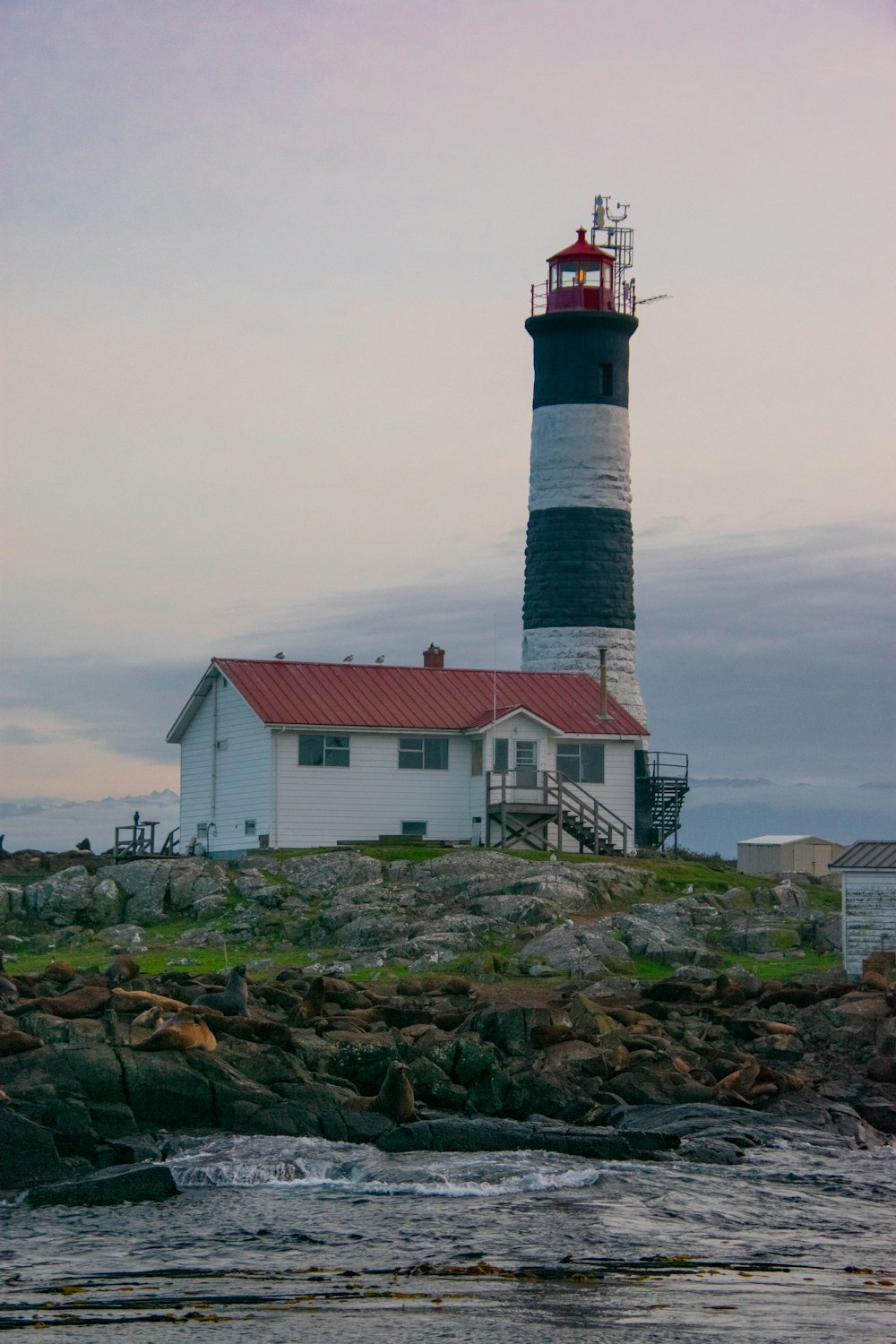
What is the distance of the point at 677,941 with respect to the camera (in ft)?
103

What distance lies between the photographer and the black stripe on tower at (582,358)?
150 ft

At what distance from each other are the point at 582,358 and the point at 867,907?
69.3 ft

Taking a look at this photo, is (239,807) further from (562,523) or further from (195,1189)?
(195,1189)

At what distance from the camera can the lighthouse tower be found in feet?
149

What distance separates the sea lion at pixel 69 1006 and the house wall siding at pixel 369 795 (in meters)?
17.3

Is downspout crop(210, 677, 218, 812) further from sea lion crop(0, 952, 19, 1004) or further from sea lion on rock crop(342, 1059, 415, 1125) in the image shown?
sea lion on rock crop(342, 1059, 415, 1125)

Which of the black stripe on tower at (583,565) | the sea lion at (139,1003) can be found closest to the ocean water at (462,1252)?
the sea lion at (139,1003)

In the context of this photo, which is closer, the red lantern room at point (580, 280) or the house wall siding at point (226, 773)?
the house wall siding at point (226, 773)

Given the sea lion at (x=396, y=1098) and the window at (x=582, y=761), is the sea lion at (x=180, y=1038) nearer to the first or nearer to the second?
the sea lion at (x=396, y=1098)

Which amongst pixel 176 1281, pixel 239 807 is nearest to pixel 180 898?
pixel 239 807


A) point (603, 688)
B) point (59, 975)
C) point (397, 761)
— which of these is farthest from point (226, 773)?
point (59, 975)

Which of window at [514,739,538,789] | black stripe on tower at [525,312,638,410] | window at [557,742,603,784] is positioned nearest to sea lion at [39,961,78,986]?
window at [514,739,538,789]

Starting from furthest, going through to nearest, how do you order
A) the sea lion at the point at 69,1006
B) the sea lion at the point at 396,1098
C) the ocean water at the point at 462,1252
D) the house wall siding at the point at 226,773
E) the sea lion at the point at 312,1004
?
the house wall siding at the point at 226,773 < the sea lion at the point at 312,1004 < the sea lion at the point at 69,1006 < the sea lion at the point at 396,1098 < the ocean water at the point at 462,1252

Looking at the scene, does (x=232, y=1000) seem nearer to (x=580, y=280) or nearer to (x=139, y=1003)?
(x=139, y=1003)
